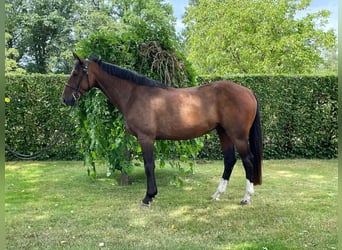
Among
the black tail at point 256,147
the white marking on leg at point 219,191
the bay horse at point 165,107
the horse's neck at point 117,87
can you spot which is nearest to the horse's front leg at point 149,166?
the bay horse at point 165,107

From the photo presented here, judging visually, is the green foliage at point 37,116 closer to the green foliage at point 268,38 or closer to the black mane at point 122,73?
the black mane at point 122,73

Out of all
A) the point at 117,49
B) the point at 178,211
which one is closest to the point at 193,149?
the point at 178,211

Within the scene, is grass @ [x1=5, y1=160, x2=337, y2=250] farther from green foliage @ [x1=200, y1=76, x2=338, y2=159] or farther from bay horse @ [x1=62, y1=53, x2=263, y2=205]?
green foliage @ [x1=200, y1=76, x2=338, y2=159]

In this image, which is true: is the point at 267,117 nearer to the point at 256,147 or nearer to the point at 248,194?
the point at 256,147

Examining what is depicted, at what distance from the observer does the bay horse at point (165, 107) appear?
13.5 feet

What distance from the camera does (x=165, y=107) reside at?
4137mm

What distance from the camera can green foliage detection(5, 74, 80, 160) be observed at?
7766 mm

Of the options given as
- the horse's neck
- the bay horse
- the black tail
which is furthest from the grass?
the horse's neck

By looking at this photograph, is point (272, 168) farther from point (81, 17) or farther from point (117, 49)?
point (81, 17)

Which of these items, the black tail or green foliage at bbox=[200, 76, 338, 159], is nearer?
the black tail

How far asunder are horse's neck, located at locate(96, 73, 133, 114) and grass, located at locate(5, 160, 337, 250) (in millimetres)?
1297

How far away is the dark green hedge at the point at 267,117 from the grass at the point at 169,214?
6.18 feet

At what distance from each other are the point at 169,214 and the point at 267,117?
4.92 metres

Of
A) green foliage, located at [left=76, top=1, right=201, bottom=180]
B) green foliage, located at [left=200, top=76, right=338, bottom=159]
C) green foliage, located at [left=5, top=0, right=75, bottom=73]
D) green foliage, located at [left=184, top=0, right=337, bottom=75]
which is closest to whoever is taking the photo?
green foliage, located at [left=76, top=1, right=201, bottom=180]
